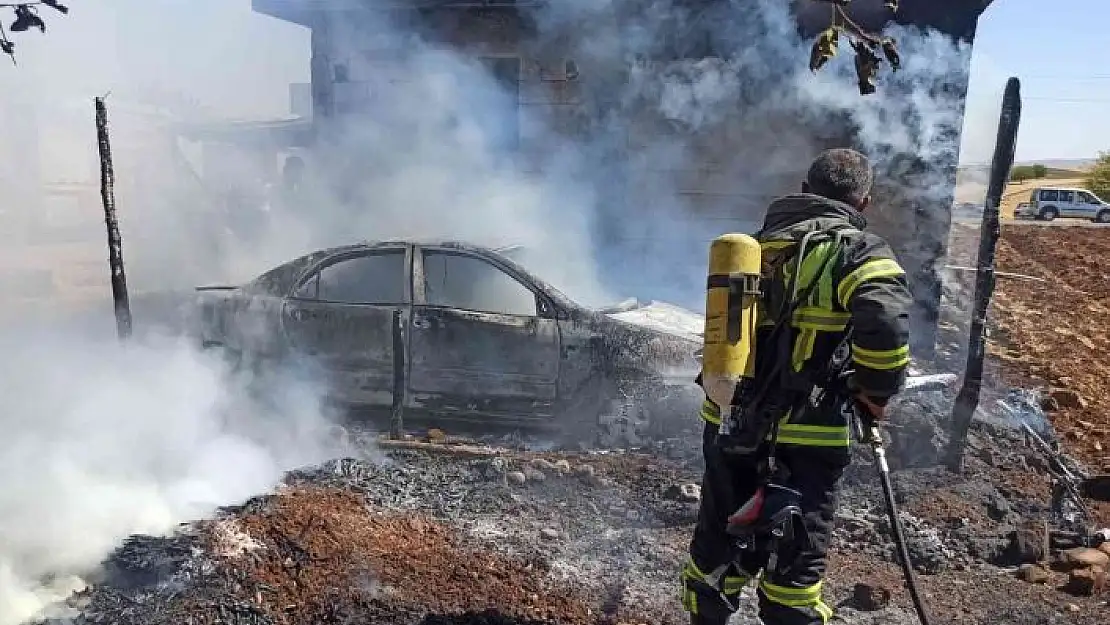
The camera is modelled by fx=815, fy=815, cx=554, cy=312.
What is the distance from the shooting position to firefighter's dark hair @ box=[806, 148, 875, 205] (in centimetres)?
303

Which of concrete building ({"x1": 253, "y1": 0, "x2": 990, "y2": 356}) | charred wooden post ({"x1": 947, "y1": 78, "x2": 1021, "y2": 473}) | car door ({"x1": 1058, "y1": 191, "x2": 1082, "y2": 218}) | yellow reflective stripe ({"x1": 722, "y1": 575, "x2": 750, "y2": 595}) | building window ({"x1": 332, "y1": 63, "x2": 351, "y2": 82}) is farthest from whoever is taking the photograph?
car door ({"x1": 1058, "y1": 191, "x2": 1082, "y2": 218})

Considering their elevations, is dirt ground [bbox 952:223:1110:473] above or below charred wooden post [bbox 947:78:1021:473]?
below

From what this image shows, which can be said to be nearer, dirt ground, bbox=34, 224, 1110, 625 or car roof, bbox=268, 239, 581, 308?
dirt ground, bbox=34, 224, 1110, 625

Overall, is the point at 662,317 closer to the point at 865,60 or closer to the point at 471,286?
the point at 471,286

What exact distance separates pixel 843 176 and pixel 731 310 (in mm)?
734

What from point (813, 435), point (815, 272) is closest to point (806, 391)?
point (813, 435)

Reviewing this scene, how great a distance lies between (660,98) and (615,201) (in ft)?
4.33

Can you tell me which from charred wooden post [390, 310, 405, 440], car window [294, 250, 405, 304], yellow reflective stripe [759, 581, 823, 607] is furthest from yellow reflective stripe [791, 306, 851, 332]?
car window [294, 250, 405, 304]

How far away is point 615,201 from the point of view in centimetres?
996

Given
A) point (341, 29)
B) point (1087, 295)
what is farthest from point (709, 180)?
point (1087, 295)

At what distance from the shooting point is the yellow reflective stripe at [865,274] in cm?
269

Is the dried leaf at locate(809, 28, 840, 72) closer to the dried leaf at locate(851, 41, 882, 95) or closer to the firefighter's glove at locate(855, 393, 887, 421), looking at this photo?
the dried leaf at locate(851, 41, 882, 95)

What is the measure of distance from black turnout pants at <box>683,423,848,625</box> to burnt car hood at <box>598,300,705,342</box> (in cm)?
287

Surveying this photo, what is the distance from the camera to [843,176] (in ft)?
9.93
